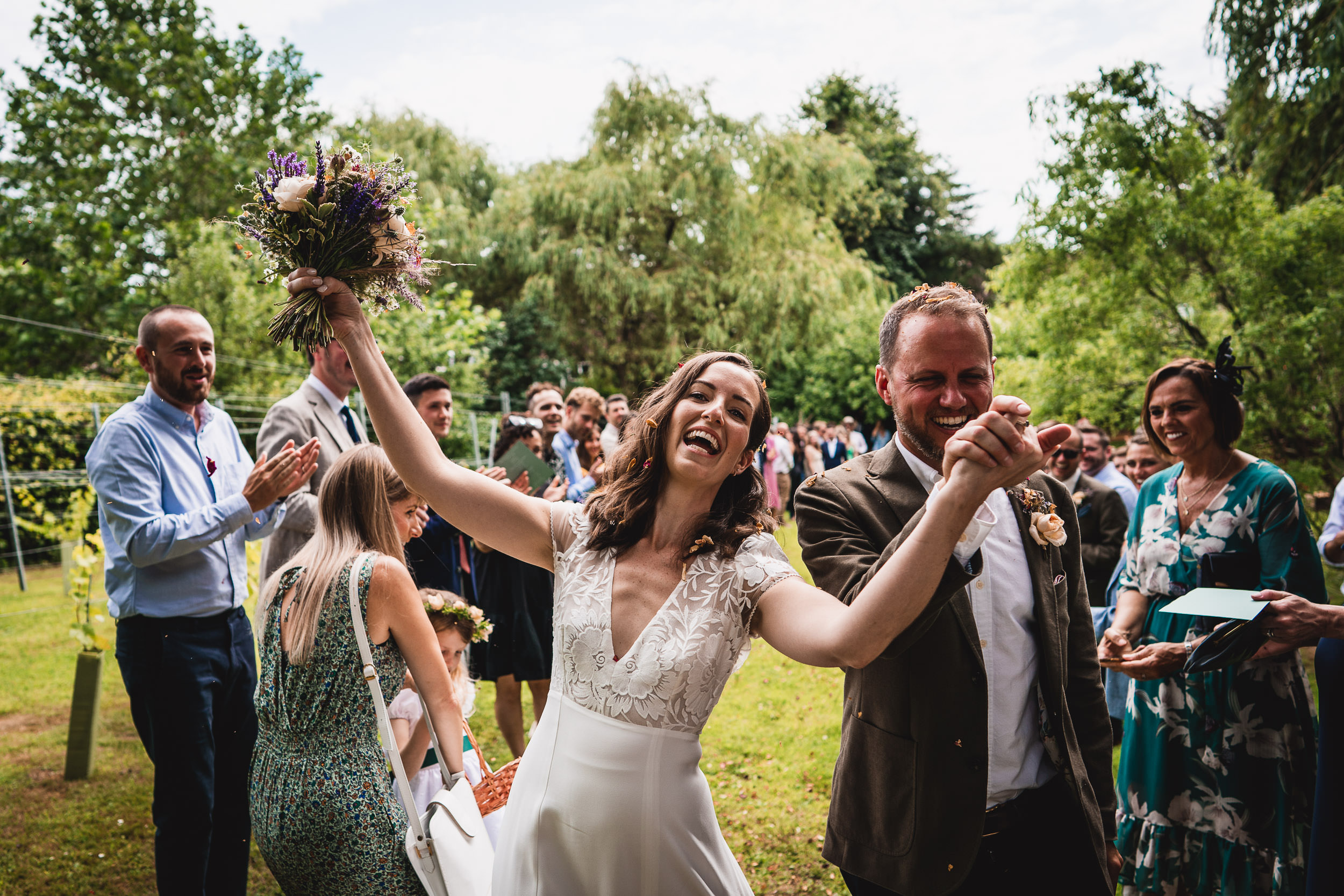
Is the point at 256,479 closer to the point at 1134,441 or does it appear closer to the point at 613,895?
the point at 613,895

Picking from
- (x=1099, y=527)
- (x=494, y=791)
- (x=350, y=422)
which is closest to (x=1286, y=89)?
(x=1099, y=527)

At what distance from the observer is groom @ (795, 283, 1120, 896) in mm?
2029

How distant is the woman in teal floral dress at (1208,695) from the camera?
131 inches

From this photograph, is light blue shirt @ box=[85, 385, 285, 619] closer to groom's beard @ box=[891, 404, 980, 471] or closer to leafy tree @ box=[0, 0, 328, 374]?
groom's beard @ box=[891, 404, 980, 471]

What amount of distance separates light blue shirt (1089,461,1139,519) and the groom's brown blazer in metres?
Answer: 4.12

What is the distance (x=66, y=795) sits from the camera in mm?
5391

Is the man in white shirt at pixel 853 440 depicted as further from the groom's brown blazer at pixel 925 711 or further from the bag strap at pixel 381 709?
the bag strap at pixel 381 709

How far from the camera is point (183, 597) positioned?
362cm

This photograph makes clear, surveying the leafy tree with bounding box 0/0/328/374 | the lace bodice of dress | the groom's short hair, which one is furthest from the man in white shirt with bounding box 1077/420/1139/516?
the leafy tree with bounding box 0/0/328/374

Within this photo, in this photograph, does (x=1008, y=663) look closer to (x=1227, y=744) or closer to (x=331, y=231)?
(x=1227, y=744)

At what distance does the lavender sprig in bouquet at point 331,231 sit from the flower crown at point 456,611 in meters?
1.95

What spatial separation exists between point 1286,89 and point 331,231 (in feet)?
41.4

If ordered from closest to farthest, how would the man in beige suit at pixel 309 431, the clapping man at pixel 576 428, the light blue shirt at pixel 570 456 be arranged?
the man in beige suit at pixel 309 431, the light blue shirt at pixel 570 456, the clapping man at pixel 576 428

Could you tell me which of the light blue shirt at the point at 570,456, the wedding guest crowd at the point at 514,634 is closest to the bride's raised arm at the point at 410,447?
the wedding guest crowd at the point at 514,634
